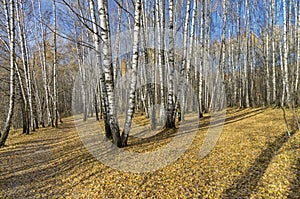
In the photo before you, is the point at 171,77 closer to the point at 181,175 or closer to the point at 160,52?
the point at 160,52

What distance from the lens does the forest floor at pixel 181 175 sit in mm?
3266

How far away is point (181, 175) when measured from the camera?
12.5 ft

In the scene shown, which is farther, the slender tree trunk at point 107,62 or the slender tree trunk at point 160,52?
the slender tree trunk at point 160,52

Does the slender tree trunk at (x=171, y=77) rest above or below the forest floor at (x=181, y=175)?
above

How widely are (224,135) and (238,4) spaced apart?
12738mm

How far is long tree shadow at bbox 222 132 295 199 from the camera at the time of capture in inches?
124

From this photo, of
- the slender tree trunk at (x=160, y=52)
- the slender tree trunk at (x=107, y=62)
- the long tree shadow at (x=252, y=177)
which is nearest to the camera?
the long tree shadow at (x=252, y=177)

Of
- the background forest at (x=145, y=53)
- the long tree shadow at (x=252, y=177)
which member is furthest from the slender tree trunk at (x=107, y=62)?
the long tree shadow at (x=252, y=177)

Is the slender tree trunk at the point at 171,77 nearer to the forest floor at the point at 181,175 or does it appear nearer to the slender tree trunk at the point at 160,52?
the slender tree trunk at the point at 160,52

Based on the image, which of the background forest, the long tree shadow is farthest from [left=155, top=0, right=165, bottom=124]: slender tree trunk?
the long tree shadow

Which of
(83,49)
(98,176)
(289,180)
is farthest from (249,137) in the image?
(83,49)

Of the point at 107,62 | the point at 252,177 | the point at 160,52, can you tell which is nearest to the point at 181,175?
the point at 252,177

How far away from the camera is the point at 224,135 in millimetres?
6340

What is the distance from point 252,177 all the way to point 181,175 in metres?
1.25
